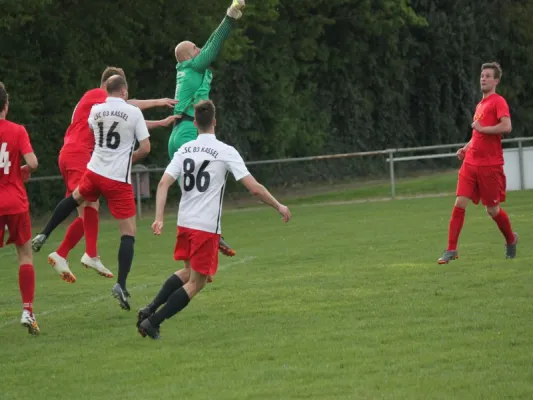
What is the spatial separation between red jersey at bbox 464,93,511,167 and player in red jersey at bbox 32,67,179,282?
342cm

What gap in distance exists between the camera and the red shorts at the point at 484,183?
1437cm

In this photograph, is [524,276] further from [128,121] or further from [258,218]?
[258,218]

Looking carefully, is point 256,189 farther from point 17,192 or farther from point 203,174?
point 17,192

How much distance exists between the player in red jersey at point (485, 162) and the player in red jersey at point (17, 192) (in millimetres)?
5114

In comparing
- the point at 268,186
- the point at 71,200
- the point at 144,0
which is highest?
the point at 144,0

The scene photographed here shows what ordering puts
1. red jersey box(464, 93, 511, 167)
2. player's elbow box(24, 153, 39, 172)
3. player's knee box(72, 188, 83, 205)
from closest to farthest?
1. player's elbow box(24, 153, 39, 172)
2. player's knee box(72, 188, 83, 205)
3. red jersey box(464, 93, 511, 167)

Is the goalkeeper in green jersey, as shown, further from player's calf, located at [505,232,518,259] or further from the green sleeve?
player's calf, located at [505,232,518,259]

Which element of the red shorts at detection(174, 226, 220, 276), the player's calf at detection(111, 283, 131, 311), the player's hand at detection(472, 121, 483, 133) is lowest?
the player's calf at detection(111, 283, 131, 311)

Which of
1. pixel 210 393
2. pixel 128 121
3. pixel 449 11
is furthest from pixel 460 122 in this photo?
pixel 210 393

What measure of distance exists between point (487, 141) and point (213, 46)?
335cm

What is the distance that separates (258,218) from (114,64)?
6.67 m

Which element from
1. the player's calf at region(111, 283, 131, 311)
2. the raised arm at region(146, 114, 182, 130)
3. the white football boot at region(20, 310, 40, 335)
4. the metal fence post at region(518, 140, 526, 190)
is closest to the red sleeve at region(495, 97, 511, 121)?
the raised arm at region(146, 114, 182, 130)

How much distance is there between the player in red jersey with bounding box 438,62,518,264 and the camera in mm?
14320

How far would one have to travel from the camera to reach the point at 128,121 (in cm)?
1197
